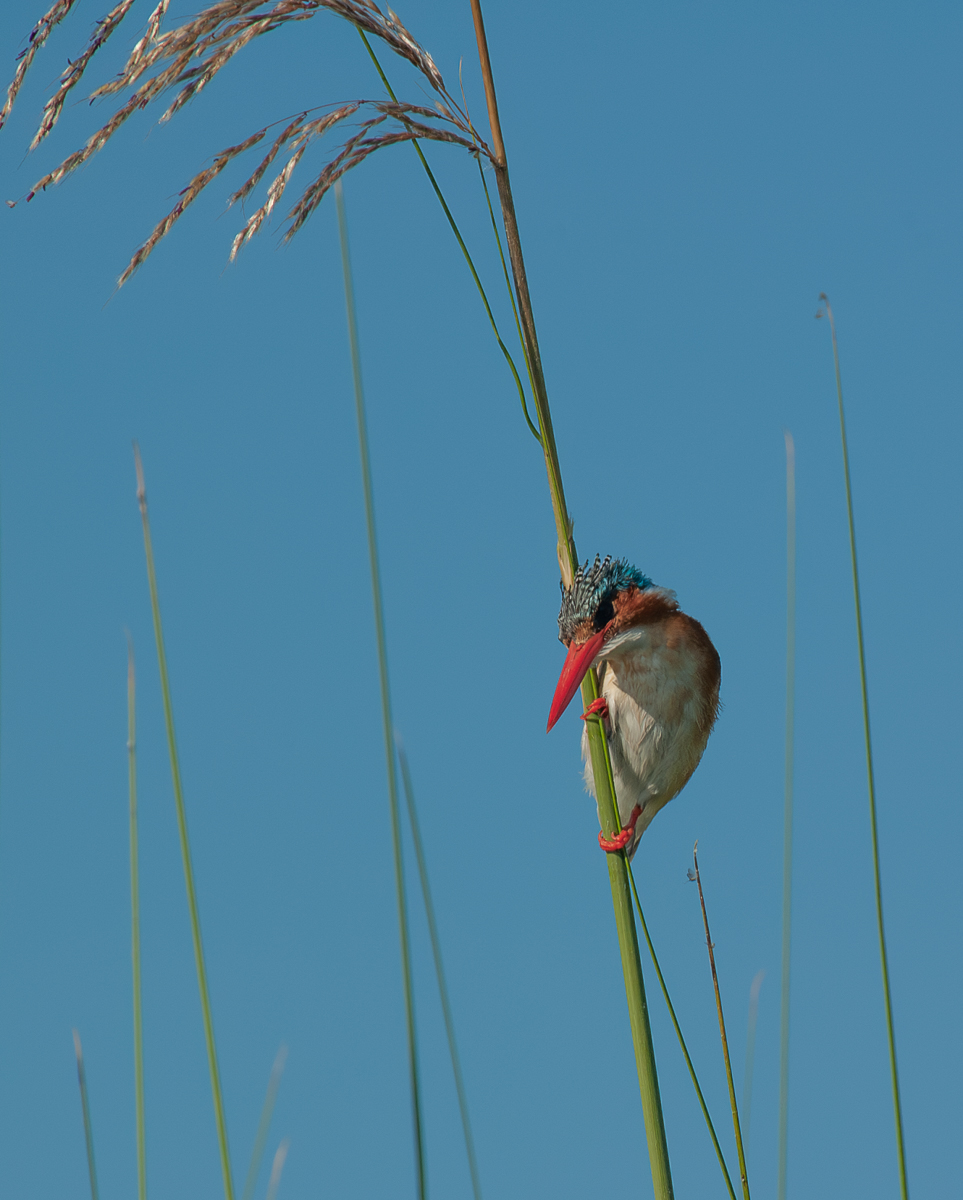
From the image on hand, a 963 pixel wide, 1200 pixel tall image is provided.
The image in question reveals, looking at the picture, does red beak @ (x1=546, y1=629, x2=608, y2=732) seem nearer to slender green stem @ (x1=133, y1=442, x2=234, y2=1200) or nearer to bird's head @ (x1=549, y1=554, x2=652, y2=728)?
bird's head @ (x1=549, y1=554, x2=652, y2=728)

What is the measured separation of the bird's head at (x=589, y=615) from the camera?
2660mm

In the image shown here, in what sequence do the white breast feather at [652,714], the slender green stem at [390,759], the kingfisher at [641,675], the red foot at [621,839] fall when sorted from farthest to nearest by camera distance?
the white breast feather at [652,714], the kingfisher at [641,675], the red foot at [621,839], the slender green stem at [390,759]

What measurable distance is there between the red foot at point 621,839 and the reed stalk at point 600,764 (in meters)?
0.01

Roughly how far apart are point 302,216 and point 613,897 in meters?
1.33

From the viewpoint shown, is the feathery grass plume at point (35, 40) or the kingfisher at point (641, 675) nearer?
the feathery grass plume at point (35, 40)

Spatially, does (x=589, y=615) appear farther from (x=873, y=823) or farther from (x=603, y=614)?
(x=873, y=823)

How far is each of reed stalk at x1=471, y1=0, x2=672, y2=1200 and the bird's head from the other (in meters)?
0.33

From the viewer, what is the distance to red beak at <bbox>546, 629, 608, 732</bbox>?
2.59 m

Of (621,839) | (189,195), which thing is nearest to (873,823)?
(621,839)

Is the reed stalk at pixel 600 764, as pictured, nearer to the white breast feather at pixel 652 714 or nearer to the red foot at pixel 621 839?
the red foot at pixel 621 839

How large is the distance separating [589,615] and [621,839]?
34.2 inches

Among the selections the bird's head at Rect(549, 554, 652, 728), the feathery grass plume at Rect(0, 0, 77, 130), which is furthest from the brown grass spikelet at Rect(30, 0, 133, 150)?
the bird's head at Rect(549, 554, 652, 728)

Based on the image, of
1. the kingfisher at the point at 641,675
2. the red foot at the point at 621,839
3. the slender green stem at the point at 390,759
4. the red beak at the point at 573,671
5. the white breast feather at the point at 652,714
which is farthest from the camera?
the white breast feather at the point at 652,714

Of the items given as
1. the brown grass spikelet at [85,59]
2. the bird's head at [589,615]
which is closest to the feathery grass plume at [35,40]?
the brown grass spikelet at [85,59]
